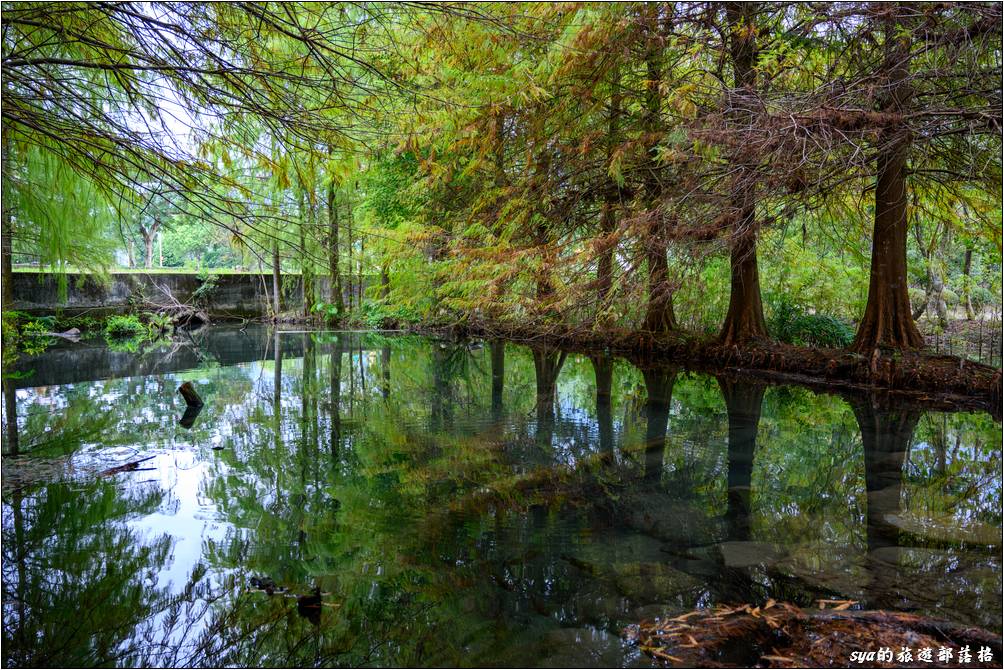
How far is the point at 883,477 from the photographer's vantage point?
5.39 m

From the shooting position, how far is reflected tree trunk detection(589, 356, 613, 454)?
6.49 meters

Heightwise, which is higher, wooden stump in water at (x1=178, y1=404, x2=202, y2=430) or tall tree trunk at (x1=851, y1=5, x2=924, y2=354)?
tall tree trunk at (x1=851, y1=5, x2=924, y2=354)

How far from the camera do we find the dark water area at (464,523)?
3012 mm

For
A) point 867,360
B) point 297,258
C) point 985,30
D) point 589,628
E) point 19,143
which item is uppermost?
point 985,30

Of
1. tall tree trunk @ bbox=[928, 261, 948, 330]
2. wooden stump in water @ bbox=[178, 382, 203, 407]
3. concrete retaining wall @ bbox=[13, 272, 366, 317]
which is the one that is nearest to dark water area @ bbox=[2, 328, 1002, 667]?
wooden stump in water @ bbox=[178, 382, 203, 407]

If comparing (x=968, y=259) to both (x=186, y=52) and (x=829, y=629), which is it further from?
(x=186, y=52)

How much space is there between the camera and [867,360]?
9.03m

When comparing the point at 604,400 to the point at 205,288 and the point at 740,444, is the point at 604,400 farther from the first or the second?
the point at 205,288

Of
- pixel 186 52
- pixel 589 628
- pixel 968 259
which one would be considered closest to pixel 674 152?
pixel 186 52

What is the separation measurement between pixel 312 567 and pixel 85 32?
10.4 feet

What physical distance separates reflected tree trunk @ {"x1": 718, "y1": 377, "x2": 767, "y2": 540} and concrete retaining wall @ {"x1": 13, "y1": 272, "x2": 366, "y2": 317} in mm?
15124

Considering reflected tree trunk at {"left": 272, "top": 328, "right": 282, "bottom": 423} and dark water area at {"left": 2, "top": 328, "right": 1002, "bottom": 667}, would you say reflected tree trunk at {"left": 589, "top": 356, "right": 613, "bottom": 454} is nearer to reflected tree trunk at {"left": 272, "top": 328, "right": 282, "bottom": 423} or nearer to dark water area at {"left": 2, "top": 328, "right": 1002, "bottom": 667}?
dark water area at {"left": 2, "top": 328, "right": 1002, "bottom": 667}

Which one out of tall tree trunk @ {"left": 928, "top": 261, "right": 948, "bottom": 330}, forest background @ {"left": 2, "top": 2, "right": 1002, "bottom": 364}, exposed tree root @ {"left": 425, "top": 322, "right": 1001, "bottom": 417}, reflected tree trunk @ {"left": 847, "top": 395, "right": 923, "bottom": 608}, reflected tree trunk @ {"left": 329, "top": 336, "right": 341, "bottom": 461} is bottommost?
reflected tree trunk @ {"left": 847, "top": 395, "right": 923, "bottom": 608}

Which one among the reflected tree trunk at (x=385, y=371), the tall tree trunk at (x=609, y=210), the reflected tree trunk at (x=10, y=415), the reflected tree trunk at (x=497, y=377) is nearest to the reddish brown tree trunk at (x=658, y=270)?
the tall tree trunk at (x=609, y=210)
